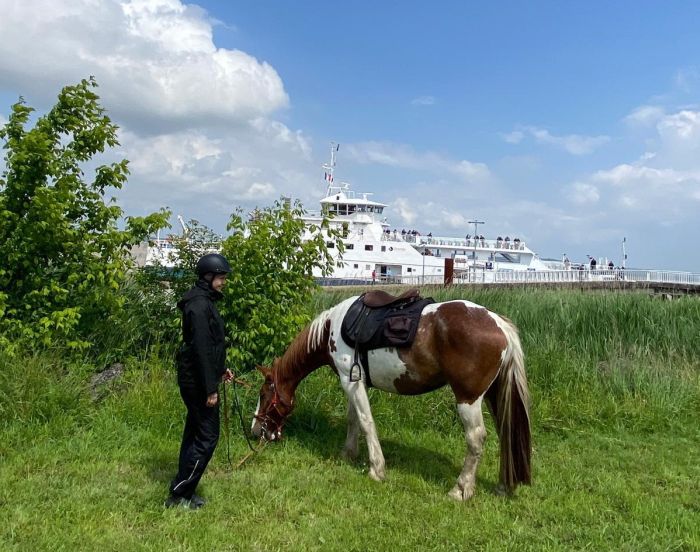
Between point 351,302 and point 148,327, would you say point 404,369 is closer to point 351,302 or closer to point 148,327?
point 351,302

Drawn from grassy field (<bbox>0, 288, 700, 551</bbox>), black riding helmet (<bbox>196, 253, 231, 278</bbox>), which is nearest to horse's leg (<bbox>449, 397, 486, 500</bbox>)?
grassy field (<bbox>0, 288, 700, 551</bbox>)

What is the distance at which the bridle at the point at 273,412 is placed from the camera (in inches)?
218

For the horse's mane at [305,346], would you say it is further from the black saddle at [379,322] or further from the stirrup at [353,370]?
the stirrup at [353,370]

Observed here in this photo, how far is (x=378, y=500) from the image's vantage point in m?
4.50

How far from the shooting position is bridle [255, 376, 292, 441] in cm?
554

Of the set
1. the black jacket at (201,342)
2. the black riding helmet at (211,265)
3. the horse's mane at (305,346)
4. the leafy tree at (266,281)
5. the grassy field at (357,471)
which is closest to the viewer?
the grassy field at (357,471)

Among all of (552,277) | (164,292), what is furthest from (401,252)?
(164,292)

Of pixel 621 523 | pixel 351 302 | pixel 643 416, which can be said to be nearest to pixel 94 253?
pixel 351 302

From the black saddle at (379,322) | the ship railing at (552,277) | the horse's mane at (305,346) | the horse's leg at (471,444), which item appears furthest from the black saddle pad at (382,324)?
the ship railing at (552,277)

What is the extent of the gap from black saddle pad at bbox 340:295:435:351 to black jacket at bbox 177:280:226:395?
4.28 ft

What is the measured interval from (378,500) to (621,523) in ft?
5.98

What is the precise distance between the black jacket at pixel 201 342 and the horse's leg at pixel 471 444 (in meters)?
1.98

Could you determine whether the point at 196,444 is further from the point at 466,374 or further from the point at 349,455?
the point at 466,374

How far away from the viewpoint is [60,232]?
634cm
